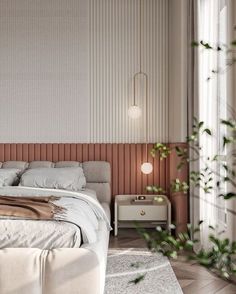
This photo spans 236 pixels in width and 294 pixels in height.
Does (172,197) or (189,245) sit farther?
(172,197)

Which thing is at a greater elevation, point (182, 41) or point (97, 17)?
point (97, 17)

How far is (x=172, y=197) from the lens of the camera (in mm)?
4777

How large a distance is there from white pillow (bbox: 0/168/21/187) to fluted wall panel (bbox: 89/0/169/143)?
3.65 ft

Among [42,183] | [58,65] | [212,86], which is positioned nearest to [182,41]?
[212,86]

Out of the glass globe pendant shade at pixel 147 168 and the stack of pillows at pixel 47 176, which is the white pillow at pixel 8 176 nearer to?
the stack of pillows at pixel 47 176

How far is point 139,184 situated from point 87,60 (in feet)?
5.66

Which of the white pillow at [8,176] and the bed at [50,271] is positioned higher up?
the white pillow at [8,176]

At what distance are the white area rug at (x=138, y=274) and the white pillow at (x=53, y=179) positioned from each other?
34.3 inches

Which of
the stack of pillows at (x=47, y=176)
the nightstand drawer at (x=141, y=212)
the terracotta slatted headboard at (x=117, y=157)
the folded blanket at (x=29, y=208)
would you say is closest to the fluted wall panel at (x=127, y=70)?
the terracotta slatted headboard at (x=117, y=157)

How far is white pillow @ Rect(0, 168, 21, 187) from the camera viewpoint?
439 centimetres

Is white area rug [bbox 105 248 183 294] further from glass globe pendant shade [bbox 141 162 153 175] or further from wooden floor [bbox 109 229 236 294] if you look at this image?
glass globe pendant shade [bbox 141 162 153 175]

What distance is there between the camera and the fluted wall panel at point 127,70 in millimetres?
4996

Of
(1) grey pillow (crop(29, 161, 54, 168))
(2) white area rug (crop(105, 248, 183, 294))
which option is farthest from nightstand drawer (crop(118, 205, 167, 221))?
(1) grey pillow (crop(29, 161, 54, 168))

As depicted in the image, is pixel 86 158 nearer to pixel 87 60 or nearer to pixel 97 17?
pixel 87 60
